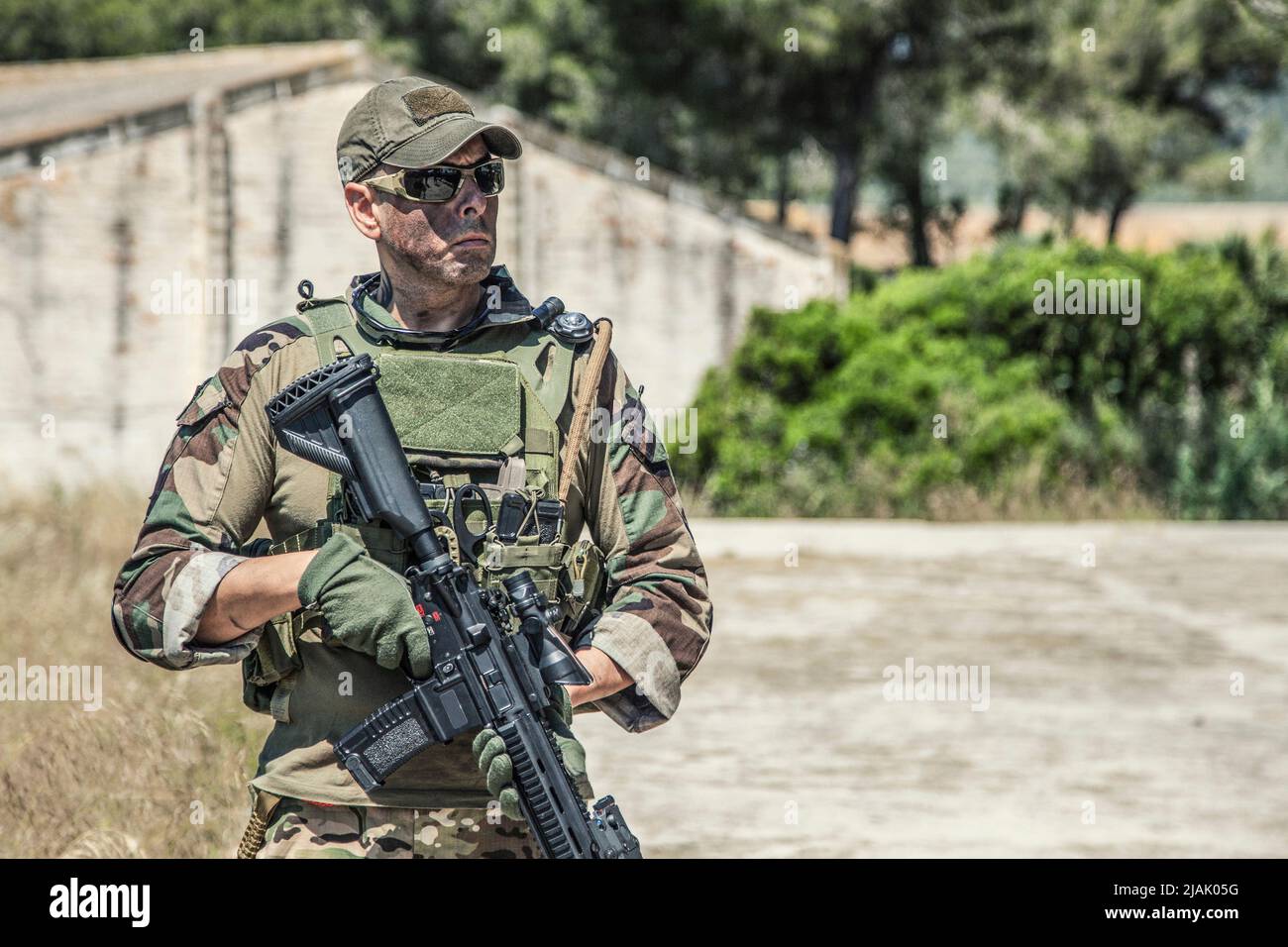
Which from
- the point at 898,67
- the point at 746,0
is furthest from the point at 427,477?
the point at 898,67

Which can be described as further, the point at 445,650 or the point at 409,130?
the point at 409,130

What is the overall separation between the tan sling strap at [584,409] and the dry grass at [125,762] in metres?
2.80

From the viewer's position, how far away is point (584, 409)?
2.87 meters

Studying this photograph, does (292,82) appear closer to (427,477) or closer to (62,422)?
(62,422)

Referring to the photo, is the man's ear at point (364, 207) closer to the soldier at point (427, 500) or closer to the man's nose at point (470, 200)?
the soldier at point (427, 500)

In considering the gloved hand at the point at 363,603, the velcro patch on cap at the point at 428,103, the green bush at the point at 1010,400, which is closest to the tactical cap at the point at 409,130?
the velcro patch on cap at the point at 428,103

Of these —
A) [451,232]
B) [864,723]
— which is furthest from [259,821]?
[864,723]

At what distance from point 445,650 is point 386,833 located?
34 centimetres

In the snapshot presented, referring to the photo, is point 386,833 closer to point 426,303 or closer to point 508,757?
point 508,757

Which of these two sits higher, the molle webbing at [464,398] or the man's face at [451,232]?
the man's face at [451,232]

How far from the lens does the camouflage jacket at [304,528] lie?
8.90 ft

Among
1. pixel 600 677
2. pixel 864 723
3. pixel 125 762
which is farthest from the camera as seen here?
pixel 864 723

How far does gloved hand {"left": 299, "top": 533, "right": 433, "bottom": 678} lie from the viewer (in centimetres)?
252

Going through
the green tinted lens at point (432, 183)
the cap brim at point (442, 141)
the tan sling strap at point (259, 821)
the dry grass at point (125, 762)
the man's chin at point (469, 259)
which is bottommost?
the dry grass at point (125, 762)
